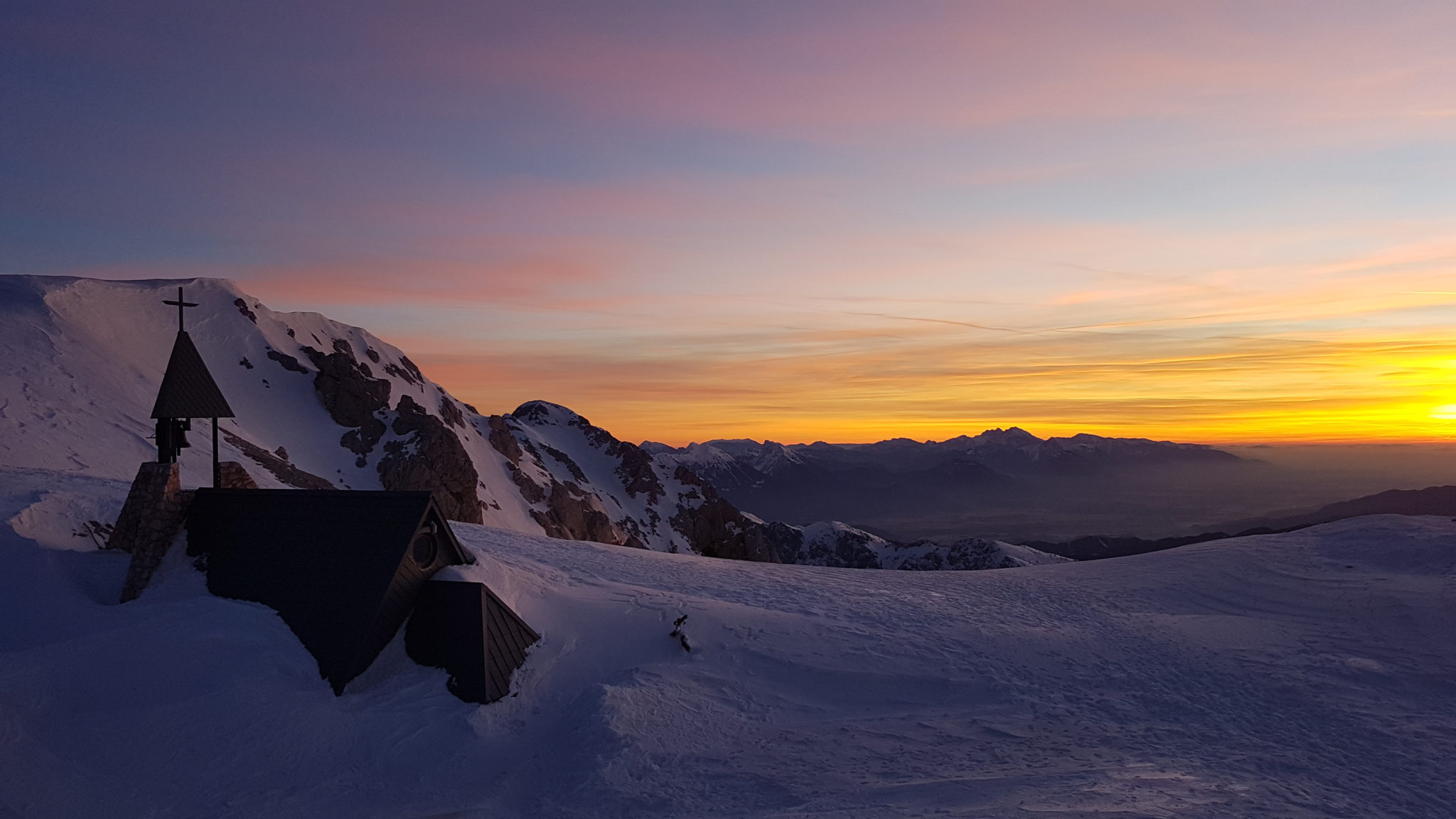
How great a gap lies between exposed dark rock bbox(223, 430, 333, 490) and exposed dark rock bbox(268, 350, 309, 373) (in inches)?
1130

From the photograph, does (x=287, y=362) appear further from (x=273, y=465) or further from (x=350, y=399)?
(x=273, y=465)

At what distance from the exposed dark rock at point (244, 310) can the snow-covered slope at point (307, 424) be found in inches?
6.2

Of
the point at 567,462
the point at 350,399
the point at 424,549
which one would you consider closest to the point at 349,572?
the point at 424,549

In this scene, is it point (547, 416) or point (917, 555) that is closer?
point (547, 416)

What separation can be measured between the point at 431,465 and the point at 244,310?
29528mm

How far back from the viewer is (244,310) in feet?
298

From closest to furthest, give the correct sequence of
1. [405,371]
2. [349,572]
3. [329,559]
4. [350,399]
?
[349,572] → [329,559] → [350,399] → [405,371]

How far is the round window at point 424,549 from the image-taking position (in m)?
17.7

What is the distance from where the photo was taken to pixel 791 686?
19047mm

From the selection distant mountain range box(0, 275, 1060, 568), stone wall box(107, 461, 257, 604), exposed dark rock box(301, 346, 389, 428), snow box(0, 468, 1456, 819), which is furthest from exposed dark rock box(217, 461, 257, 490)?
exposed dark rock box(301, 346, 389, 428)

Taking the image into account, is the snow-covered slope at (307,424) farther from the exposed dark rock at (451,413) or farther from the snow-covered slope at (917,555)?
the snow-covered slope at (917,555)

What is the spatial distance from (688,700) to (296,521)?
9.87 m

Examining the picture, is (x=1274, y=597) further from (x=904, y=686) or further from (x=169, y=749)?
(x=169, y=749)

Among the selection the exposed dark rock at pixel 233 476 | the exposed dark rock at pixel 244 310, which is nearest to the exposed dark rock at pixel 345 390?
the exposed dark rock at pixel 244 310
